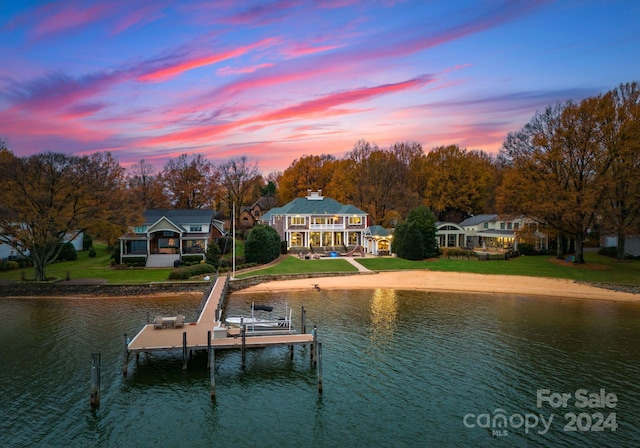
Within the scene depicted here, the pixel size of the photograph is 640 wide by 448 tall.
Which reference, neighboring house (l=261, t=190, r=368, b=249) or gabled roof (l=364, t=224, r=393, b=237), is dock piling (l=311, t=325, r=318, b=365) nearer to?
gabled roof (l=364, t=224, r=393, b=237)

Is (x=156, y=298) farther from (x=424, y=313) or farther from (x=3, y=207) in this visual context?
(x=424, y=313)

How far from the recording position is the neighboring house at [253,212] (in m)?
80.8

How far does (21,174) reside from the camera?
1527 inches

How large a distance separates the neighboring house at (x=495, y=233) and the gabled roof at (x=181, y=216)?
4131 centimetres

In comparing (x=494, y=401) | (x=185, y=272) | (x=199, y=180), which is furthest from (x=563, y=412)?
(x=199, y=180)

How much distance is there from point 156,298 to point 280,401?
956 inches

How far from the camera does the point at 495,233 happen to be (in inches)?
2544

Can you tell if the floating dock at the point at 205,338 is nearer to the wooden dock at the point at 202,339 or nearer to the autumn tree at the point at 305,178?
the wooden dock at the point at 202,339

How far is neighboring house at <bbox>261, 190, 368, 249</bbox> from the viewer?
216 feet

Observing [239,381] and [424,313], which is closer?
[239,381]

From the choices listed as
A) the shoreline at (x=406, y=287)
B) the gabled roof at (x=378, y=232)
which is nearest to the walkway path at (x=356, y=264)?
the shoreline at (x=406, y=287)

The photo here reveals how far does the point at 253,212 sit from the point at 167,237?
35.6 m

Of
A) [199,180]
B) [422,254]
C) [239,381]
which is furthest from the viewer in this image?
[199,180]

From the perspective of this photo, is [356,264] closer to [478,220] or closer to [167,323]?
[478,220]
